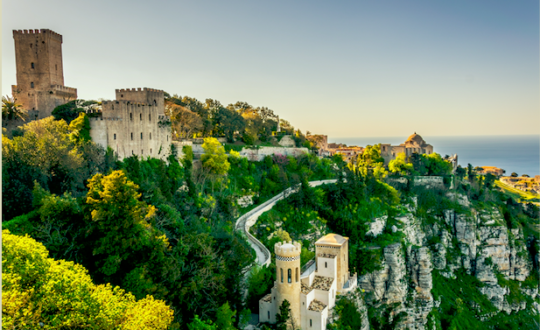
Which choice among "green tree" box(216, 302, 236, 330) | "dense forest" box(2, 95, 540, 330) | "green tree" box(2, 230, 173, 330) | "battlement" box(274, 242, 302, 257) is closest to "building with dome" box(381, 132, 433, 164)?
"dense forest" box(2, 95, 540, 330)

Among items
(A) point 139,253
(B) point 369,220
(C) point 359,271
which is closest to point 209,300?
(A) point 139,253

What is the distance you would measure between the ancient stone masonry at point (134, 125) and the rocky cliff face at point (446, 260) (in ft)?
71.5

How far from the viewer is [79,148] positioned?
28172 mm

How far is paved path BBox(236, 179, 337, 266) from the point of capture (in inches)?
1077

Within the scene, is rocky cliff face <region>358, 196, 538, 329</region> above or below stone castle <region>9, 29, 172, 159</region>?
below

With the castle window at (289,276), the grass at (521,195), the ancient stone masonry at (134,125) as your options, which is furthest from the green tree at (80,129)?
the grass at (521,195)

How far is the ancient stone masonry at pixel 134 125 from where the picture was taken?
3002 centimetres

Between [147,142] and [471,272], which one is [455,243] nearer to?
[471,272]

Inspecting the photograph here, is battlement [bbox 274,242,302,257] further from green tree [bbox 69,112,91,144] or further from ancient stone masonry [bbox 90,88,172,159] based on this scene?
green tree [bbox 69,112,91,144]

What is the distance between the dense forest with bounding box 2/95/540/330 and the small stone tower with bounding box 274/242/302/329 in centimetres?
192

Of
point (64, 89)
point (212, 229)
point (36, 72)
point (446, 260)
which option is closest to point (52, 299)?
point (212, 229)

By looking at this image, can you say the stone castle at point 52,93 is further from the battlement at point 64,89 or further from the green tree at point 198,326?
the green tree at point 198,326

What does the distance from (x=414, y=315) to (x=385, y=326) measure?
13.2 ft

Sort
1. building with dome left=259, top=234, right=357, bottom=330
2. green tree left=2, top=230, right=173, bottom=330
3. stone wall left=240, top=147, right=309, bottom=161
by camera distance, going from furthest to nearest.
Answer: stone wall left=240, top=147, right=309, bottom=161, building with dome left=259, top=234, right=357, bottom=330, green tree left=2, top=230, right=173, bottom=330
